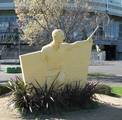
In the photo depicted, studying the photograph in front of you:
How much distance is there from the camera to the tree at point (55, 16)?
35281mm

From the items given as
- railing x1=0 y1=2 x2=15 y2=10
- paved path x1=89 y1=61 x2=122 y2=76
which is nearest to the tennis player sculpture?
paved path x1=89 y1=61 x2=122 y2=76

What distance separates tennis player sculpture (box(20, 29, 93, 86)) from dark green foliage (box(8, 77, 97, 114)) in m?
0.27

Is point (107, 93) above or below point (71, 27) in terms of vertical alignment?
below

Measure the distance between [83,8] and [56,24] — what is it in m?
2.65

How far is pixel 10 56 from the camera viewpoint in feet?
280

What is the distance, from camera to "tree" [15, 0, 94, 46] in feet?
116

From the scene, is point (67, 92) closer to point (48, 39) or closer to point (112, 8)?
point (48, 39)

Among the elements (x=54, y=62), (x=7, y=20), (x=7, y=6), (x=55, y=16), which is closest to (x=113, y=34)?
(x=7, y=20)

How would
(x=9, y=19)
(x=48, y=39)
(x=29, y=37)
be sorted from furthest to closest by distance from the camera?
(x=9, y=19) → (x=29, y=37) → (x=48, y=39)

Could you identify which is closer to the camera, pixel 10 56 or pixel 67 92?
pixel 67 92

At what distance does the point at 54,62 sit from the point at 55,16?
68.2 feet

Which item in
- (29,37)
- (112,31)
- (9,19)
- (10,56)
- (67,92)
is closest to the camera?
(67,92)

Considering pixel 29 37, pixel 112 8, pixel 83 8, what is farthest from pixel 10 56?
pixel 83 8

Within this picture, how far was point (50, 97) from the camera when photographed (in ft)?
45.2
